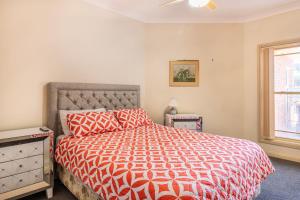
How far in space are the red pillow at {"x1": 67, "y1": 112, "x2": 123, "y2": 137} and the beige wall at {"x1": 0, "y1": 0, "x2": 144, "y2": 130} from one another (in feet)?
1.82

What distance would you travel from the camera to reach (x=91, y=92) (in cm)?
287

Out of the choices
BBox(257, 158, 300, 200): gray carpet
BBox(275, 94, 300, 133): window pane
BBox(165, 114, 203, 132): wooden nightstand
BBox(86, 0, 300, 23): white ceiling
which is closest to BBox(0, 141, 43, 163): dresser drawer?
BBox(165, 114, 203, 132): wooden nightstand

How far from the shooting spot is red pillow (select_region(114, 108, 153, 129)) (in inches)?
108

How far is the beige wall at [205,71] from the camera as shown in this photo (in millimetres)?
3818

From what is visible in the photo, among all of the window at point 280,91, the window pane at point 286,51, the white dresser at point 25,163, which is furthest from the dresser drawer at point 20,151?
the window pane at point 286,51

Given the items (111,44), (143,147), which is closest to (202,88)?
(111,44)

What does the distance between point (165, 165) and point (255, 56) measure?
129 inches

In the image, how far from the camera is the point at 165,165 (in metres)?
1.38

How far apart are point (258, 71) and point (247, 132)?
3.99ft

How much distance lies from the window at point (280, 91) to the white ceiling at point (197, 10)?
2.05 feet

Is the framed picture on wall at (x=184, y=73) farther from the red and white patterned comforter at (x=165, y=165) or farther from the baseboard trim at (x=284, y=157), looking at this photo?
the baseboard trim at (x=284, y=157)

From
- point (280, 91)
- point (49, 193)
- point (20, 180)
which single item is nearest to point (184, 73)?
point (280, 91)

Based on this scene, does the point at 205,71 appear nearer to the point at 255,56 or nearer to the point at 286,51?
the point at 255,56

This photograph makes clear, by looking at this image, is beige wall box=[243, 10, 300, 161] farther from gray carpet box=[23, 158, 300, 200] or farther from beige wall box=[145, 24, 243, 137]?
gray carpet box=[23, 158, 300, 200]
